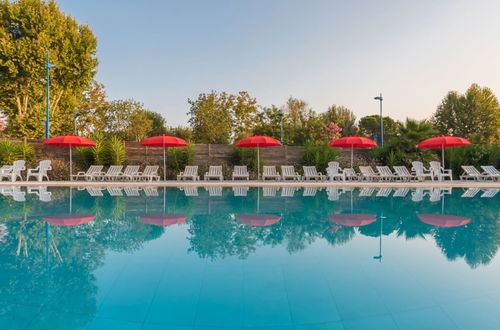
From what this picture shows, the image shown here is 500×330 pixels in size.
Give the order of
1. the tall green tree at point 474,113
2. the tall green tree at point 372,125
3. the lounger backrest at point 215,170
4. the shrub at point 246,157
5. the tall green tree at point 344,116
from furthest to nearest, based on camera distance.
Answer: the tall green tree at point 372,125 → the tall green tree at point 344,116 → the tall green tree at point 474,113 → the shrub at point 246,157 → the lounger backrest at point 215,170

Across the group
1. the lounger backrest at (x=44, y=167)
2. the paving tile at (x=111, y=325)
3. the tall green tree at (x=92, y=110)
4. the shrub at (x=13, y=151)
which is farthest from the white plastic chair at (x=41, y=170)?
the paving tile at (x=111, y=325)

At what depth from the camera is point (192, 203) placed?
910 centimetres

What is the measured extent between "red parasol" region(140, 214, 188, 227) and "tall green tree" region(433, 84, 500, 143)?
1495 inches

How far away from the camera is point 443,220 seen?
263 inches

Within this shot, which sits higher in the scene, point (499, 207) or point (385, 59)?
point (385, 59)

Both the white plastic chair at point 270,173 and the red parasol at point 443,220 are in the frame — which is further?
the white plastic chair at point 270,173

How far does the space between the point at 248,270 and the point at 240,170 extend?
1278 cm

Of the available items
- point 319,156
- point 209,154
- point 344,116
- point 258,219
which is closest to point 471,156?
point 319,156

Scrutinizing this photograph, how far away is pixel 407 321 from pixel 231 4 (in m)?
17.5

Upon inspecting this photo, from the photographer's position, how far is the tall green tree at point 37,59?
60.3 feet

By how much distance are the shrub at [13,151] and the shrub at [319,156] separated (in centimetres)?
1427

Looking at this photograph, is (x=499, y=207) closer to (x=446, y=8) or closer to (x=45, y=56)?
(x=446, y=8)

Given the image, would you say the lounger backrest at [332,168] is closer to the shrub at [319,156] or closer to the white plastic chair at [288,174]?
the shrub at [319,156]

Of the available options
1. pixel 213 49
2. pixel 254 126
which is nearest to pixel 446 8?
pixel 213 49
